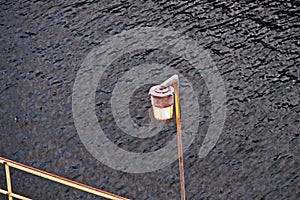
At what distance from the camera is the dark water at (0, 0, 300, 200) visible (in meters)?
8.23

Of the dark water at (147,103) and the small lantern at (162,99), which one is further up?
the small lantern at (162,99)

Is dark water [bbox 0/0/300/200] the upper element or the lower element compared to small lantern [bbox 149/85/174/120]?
lower

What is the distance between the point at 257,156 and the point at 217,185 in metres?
0.81

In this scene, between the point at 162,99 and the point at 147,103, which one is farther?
the point at 147,103

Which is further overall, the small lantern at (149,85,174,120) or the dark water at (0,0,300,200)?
the dark water at (0,0,300,200)

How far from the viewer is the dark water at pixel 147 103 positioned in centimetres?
823

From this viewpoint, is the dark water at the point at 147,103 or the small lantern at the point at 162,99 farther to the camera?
the dark water at the point at 147,103

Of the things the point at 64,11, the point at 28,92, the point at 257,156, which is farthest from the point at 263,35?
the point at 28,92

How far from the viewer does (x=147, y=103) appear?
28.7ft

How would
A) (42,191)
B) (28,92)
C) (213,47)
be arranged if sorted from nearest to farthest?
(42,191), (28,92), (213,47)

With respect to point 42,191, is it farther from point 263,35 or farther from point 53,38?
point 263,35

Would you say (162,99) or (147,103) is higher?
(162,99)

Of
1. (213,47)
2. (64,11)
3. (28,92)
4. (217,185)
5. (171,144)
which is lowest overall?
(217,185)

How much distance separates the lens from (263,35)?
30.7 feet
